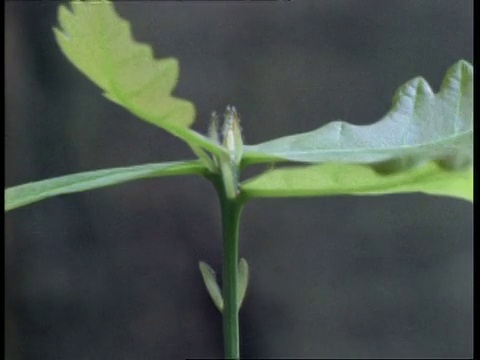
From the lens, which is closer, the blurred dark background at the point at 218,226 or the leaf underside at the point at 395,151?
the leaf underside at the point at 395,151

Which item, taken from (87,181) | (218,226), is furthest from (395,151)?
(218,226)

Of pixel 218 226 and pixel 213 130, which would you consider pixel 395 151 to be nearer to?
pixel 213 130

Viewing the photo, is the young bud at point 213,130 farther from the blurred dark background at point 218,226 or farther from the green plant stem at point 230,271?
the blurred dark background at point 218,226

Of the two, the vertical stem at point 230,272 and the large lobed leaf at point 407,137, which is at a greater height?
the large lobed leaf at point 407,137

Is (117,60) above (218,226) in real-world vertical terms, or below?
above

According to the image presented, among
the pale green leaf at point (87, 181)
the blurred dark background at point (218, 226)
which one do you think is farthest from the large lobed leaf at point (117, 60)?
the blurred dark background at point (218, 226)

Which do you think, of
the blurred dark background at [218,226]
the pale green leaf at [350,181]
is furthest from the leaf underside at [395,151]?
the blurred dark background at [218,226]

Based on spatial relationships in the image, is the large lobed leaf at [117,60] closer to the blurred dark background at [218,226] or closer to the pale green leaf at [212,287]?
the pale green leaf at [212,287]

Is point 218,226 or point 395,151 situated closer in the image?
point 395,151

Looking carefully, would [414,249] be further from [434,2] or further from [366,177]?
[366,177]
